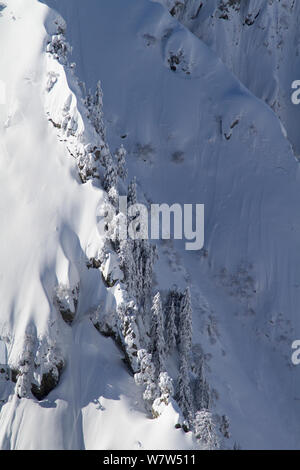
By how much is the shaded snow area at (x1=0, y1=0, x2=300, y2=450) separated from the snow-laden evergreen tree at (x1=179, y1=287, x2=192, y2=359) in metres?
0.10

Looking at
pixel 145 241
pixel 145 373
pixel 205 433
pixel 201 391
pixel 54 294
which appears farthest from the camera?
pixel 145 241

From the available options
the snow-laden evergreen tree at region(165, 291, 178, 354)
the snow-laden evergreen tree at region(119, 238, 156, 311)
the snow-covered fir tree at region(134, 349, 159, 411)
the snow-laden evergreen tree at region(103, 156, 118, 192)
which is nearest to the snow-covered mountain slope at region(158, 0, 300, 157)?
the snow-laden evergreen tree at region(119, 238, 156, 311)

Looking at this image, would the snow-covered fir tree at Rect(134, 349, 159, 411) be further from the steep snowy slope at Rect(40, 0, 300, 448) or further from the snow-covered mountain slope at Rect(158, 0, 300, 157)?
the snow-covered mountain slope at Rect(158, 0, 300, 157)

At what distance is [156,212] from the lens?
117ft

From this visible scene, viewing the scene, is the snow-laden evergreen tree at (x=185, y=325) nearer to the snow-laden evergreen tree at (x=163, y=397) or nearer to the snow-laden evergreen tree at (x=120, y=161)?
the snow-laden evergreen tree at (x=163, y=397)

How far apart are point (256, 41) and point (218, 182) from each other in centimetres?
2058

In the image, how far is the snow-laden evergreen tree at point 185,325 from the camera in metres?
26.2

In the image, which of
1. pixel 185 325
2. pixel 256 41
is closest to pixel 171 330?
pixel 185 325

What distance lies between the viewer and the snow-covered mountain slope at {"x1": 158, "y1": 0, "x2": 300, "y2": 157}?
161ft

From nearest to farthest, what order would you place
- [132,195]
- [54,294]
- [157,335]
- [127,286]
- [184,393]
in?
[54,294]
[127,286]
[184,393]
[157,335]
[132,195]

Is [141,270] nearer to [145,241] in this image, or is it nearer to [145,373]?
[145,241]

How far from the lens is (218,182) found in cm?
3816

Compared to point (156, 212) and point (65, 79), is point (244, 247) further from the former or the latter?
point (65, 79)
